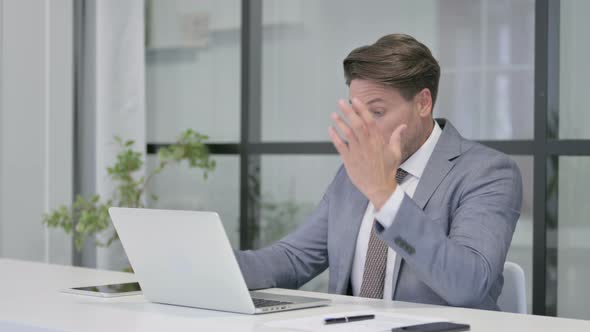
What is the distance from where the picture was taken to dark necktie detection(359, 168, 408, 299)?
226 centimetres

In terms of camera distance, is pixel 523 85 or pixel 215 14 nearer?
pixel 523 85

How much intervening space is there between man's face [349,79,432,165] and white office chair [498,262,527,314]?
44 centimetres

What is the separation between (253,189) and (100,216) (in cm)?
79

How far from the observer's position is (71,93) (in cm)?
437

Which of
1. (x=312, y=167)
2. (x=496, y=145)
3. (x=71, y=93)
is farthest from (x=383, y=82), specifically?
(x=71, y=93)

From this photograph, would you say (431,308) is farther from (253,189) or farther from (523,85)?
(253,189)

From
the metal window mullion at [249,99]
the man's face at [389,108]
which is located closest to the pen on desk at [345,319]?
the man's face at [389,108]

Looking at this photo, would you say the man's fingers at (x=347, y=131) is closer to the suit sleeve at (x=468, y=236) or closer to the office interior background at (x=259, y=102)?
the suit sleeve at (x=468, y=236)

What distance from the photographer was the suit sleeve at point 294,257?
226 centimetres

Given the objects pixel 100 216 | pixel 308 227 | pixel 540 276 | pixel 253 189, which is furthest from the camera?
pixel 253 189

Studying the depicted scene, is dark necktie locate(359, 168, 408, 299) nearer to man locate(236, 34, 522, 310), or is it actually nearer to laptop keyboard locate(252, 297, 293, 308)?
man locate(236, 34, 522, 310)

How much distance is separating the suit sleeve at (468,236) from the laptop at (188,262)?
0.25m

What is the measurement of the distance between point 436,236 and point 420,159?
1.77 feet

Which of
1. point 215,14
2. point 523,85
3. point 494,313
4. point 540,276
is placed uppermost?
point 215,14
